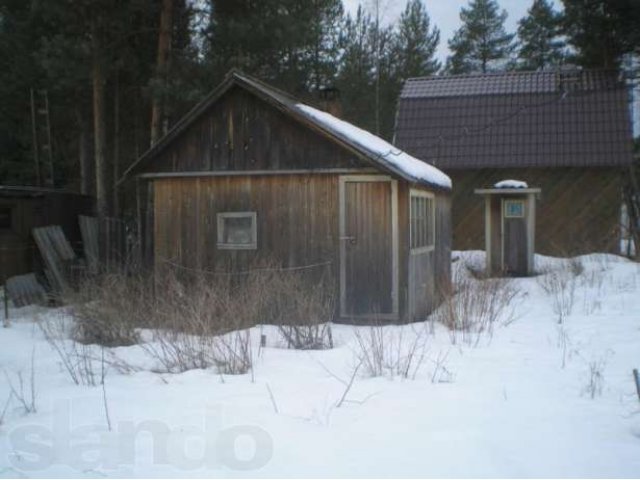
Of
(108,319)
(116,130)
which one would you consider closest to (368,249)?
(108,319)

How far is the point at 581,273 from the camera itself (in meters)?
14.1

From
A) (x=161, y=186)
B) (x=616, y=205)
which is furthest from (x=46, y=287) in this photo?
(x=616, y=205)

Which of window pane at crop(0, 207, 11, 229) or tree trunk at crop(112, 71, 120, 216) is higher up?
tree trunk at crop(112, 71, 120, 216)

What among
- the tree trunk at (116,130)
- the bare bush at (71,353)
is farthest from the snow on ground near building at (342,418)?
the tree trunk at (116,130)

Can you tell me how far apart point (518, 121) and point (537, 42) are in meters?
17.7

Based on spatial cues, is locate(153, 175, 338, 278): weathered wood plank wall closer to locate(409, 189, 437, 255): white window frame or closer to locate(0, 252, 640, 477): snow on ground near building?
locate(409, 189, 437, 255): white window frame

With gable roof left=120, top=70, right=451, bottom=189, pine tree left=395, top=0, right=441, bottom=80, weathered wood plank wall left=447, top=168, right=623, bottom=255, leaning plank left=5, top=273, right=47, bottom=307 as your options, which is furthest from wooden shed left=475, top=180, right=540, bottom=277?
pine tree left=395, top=0, right=441, bottom=80

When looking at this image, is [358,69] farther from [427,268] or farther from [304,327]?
[304,327]

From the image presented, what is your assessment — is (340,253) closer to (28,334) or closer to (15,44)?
Result: (28,334)

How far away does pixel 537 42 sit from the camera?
34.2 meters

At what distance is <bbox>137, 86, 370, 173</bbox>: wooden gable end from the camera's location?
10031mm

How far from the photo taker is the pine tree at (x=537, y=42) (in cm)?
3272

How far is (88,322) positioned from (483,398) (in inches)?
205

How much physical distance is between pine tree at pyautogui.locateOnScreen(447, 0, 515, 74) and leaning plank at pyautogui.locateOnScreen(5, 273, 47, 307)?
98.0 ft
